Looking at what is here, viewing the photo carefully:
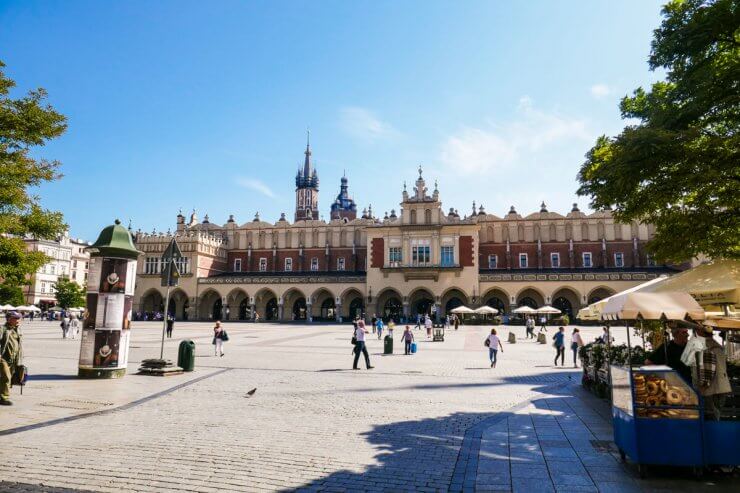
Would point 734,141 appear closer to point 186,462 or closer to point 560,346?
point 186,462

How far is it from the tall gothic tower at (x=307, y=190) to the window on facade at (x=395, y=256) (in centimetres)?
6241

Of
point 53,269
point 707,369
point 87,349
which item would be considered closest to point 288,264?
point 87,349

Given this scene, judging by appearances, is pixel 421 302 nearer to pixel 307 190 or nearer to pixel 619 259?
pixel 619 259

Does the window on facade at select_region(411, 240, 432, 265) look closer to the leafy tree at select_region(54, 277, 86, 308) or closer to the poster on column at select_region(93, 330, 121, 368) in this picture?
the poster on column at select_region(93, 330, 121, 368)

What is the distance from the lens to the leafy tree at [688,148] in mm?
7559

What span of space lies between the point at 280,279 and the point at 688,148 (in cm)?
4631

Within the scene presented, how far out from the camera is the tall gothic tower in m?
112

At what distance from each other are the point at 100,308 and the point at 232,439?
7.68m

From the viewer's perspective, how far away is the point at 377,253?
49844 millimetres

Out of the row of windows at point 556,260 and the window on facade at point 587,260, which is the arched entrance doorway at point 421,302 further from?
the window on facade at point 587,260

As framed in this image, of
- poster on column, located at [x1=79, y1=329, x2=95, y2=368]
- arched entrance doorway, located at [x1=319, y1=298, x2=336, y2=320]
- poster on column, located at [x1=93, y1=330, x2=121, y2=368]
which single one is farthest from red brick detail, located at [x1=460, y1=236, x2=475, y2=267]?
poster on column, located at [x1=79, y1=329, x2=95, y2=368]

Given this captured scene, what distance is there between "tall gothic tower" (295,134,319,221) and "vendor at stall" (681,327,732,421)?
10508 cm

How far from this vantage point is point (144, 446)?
6488 millimetres

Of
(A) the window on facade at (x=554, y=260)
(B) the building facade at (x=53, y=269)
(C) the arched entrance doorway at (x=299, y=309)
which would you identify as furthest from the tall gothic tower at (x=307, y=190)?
(A) the window on facade at (x=554, y=260)
